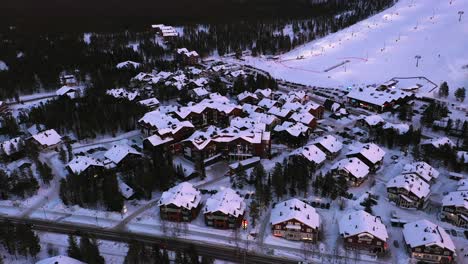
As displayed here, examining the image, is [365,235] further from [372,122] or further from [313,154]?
[372,122]

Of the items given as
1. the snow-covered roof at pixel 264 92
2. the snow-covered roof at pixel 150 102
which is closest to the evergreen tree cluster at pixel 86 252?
the snow-covered roof at pixel 150 102

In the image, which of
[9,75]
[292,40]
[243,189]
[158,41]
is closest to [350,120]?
[243,189]

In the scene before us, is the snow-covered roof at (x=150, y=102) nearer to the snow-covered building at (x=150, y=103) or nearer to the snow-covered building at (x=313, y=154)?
the snow-covered building at (x=150, y=103)

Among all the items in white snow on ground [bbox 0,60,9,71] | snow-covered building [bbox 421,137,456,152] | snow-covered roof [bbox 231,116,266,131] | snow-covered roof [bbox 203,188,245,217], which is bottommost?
snow-covered roof [bbox 203,188,245,217]

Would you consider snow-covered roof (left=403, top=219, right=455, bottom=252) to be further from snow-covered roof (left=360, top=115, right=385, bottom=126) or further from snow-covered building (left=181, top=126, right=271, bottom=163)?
snow-covered roof (left=360, top=115, right=385, bottom=126)

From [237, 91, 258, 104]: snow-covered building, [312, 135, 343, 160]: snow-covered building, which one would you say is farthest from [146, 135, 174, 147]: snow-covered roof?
[237, 91, 258, 104]: snow-covered building

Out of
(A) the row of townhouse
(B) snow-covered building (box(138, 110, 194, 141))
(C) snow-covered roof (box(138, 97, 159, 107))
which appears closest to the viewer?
(A) the row of townhouse

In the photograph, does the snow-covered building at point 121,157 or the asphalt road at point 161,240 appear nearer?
the asphalt road at point 161,240
